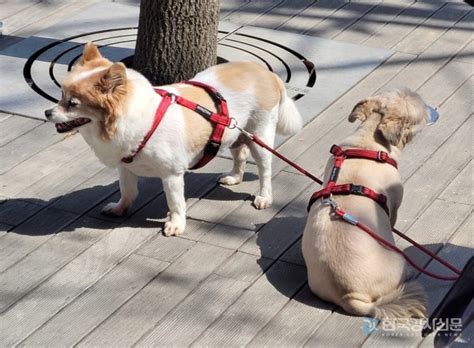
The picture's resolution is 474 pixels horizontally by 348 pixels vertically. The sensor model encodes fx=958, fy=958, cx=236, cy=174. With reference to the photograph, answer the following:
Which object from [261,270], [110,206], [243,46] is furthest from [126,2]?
[261,270]

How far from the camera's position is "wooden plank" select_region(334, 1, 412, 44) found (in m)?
7.34

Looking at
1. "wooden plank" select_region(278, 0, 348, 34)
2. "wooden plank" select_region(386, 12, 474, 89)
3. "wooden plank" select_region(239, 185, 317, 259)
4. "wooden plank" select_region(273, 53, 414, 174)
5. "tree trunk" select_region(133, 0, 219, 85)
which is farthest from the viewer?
"wooden plank" select_region(278, 0, 348, 34)

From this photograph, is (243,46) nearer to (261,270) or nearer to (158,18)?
(158,18)

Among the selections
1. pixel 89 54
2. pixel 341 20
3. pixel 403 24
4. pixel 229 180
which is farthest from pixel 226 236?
pixel 403 24

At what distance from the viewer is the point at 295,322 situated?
14.0 ft

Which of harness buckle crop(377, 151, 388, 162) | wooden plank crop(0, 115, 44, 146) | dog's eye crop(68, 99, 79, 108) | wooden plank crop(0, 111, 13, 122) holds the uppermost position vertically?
dog's eye crop(68, 99, 79, 108)

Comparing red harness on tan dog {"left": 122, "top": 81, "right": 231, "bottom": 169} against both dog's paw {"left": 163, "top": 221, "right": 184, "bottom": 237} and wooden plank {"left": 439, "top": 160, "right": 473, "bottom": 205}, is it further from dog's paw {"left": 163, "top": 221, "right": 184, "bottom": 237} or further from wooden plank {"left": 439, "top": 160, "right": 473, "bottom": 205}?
wooden plank {"left": 439, "top": 160, "right": 473, "bottom": 205}

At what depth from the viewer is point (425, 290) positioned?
443 centimetres

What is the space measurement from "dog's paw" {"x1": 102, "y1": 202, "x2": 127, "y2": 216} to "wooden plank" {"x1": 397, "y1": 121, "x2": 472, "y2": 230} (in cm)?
146

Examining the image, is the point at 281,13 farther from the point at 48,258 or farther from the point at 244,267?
the point at 48,258

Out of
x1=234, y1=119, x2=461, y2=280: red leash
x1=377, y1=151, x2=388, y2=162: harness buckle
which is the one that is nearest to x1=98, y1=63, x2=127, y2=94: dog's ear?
x1=234, y1=119, x2=461, y2=280: red leash

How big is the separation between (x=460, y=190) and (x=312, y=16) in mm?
A: 2736

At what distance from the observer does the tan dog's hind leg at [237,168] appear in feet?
17.6

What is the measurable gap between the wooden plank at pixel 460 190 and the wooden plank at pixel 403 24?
6.27 ft
